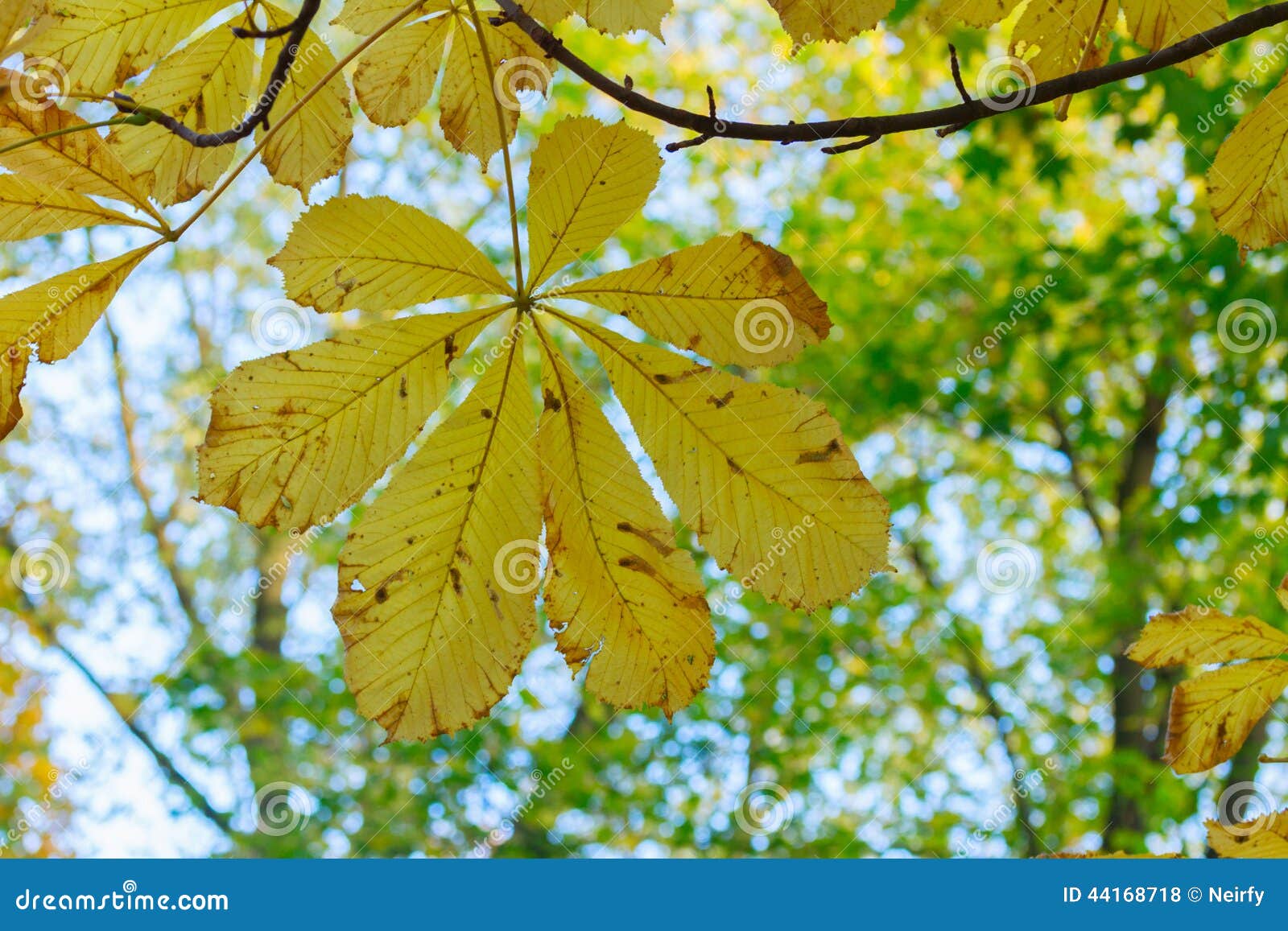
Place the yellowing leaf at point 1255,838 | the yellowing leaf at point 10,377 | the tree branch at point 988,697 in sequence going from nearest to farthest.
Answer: the yellowing leaf at point 10,377 < the yellowing leaf at point 1255,838 < the tree branch at point 988,697

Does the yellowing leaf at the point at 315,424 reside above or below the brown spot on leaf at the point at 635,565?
above

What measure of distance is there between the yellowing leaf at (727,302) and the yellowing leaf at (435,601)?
19 centimetres

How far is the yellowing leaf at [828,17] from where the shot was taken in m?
0.87

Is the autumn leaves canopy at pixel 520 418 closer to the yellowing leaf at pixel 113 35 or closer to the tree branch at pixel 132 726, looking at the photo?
the yellowing leaf at pixel 113 35

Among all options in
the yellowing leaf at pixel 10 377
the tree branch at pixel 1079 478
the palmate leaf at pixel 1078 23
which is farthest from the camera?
the tree branch at pixel 1079 478

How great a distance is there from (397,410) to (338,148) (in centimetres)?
45

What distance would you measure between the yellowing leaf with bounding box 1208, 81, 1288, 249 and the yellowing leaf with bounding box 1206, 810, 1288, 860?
1.81 ft

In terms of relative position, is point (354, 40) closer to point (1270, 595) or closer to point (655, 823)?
point (655, 823)

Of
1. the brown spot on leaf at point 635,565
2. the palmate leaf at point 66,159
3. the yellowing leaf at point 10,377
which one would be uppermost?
the palmate leaf at point 66,159

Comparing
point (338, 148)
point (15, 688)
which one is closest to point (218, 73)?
point (338, 148)

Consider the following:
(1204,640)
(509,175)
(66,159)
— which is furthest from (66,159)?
(1204,640)

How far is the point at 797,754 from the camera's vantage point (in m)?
6.72

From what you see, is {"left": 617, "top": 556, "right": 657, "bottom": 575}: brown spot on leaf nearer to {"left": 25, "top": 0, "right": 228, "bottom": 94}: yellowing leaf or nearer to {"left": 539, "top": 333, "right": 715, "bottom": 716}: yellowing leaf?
{"left": 539, "top": 333, "right": 715, "bottom": 716}: yellowing leaf

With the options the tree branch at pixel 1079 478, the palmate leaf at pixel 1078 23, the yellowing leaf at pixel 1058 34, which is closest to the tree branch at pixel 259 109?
the palmate leaf at pixel 1078 23
